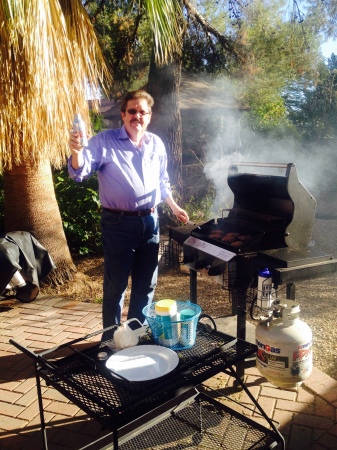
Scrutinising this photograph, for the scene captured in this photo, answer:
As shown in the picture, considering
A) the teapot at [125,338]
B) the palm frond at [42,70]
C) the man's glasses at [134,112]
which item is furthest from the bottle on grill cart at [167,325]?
the palm frond at [42,70]

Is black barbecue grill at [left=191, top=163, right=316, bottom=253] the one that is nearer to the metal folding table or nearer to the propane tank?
the propane tank

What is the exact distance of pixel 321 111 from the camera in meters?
19.2

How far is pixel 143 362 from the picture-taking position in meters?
2.01

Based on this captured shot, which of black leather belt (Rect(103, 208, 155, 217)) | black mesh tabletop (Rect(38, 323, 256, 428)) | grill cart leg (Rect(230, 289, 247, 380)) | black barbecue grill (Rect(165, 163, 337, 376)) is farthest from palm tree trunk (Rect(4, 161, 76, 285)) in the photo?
black mesh tabletop (Rect(38, 323, 256, 428))

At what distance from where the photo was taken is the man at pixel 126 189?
286cm

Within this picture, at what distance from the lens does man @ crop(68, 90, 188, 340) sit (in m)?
2.86

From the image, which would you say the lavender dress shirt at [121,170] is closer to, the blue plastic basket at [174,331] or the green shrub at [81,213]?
the blue plastic basket at [174,331]

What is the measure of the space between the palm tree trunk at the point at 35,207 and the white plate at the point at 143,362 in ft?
10.1

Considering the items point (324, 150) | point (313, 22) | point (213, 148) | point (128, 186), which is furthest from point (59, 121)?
point (324, 150)

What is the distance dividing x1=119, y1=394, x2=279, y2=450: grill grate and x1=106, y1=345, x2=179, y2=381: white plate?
0.66 meters

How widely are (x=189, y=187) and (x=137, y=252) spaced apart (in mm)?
6552

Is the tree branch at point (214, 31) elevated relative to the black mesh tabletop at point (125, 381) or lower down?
elevated

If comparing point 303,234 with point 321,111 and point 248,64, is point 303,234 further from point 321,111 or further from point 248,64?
point 321,111

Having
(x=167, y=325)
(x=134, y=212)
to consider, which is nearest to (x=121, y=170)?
(x=134, y=212)
